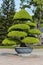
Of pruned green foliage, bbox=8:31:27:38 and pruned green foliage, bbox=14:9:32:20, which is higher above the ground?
pruned green foliage, bbox=14:9:32:20

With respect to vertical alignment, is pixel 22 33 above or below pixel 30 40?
above

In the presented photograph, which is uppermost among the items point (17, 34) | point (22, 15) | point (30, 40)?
point (22, 15)

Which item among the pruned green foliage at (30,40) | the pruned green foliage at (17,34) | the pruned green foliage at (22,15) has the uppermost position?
the pruned green foliage at (22,15)

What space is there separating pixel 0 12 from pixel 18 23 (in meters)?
18.3

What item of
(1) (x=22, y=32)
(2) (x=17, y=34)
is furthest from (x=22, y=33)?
(2) (x=17, y=34)

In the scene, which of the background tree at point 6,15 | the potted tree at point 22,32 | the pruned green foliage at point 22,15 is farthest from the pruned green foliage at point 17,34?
the background tree at point 6,15

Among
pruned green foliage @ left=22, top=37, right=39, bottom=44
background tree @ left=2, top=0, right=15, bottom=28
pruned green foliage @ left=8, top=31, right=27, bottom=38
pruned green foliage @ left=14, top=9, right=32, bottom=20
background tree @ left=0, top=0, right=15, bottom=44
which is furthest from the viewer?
background tree @ left=2, top=0, right=15, bottom=28

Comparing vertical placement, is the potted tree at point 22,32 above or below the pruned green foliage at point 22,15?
below

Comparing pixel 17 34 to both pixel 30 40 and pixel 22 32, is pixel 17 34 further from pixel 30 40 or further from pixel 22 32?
pixel 30 40

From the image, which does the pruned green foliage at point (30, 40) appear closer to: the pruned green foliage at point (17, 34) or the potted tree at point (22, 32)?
the potted tree at point (22, 32)

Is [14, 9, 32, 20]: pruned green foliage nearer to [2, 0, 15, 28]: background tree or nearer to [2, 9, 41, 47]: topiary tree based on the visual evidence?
[2, 9, 41, 47]: topiary tree

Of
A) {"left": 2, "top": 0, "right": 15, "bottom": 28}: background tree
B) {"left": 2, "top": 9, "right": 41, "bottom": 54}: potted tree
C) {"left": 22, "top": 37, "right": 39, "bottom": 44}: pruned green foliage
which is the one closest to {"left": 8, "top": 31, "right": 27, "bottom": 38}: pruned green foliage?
{"left": 2, "top": 9, "right": 41, "bottom": 54}: potted tree

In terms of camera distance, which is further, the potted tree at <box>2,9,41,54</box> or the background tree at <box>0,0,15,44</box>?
the background tree at <box>0,0,15,44</box>

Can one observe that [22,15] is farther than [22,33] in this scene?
Yes
